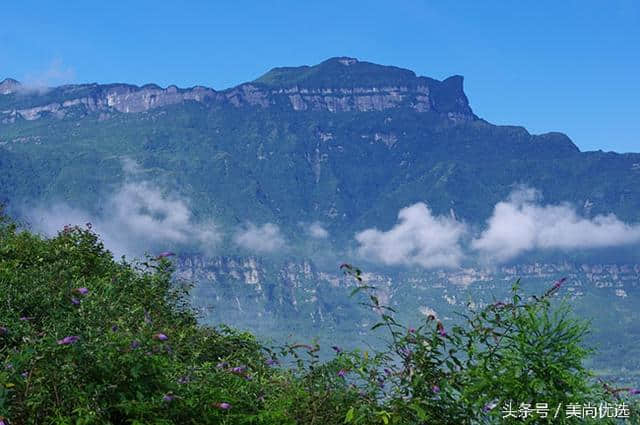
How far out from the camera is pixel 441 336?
21.7ft

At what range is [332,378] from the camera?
23.7ft

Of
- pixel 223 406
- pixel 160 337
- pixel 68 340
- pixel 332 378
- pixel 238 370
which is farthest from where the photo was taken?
pixel 238 370

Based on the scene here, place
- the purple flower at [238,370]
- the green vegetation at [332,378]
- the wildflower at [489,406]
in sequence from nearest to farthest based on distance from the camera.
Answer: the green vegetation at [332,378], the wildflower at [489,406], the purple flower at [238,370]

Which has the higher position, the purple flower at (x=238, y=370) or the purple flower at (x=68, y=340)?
the purple flower at (x=68, y=340)

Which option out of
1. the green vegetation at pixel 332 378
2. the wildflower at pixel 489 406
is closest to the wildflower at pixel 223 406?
the green vegetation at pixel 332 378

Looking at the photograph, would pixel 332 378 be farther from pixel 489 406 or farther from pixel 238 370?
pixel 489 406

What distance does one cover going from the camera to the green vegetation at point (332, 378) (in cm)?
596

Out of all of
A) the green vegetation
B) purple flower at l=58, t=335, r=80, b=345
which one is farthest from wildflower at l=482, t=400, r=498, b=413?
purple flower at l=58, t=335, r=80, b=345

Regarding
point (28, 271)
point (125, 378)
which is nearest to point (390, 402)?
point (125, 378)

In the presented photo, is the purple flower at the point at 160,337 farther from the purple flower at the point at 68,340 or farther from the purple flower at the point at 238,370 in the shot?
the purple flower at the point at 238,370

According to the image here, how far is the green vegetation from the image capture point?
19.6ft

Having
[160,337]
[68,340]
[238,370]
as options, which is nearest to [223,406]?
[160,337]

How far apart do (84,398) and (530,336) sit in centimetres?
340

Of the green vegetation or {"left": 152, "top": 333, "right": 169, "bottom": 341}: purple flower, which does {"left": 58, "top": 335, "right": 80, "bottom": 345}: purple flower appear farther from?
{"left": 152, "top": 333, "right": 169, "bottom": 341}: purple flower
